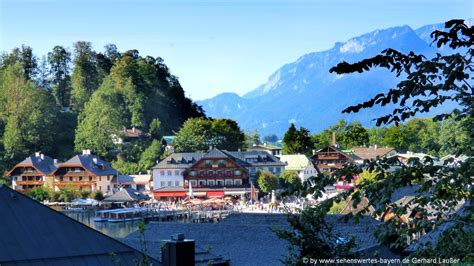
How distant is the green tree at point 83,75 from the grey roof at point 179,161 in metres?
21.8

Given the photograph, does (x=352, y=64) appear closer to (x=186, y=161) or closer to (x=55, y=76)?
(x=186, y=161)

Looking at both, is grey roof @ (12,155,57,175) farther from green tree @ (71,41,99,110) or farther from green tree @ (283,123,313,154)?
green tree @ (283,123,313,154)

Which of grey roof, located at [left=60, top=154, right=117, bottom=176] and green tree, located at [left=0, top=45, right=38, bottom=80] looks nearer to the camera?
grey roof, located at [left=60, top=154, right=117, bottom=176]

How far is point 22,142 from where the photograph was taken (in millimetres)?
72062

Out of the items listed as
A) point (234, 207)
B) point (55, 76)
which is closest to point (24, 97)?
point (55, 76)

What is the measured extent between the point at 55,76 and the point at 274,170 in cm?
3527

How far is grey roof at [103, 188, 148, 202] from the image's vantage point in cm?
6012

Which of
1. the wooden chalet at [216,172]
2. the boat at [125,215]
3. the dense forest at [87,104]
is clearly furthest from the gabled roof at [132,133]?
the boat at [125,215]

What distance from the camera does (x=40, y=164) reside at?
65938mm

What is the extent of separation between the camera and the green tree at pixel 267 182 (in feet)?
197

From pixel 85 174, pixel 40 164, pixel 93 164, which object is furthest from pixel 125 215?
pixel 40 164

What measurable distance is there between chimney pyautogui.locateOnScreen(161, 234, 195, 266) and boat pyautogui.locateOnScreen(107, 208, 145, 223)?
137 ft

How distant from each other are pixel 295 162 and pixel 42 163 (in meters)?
19.6

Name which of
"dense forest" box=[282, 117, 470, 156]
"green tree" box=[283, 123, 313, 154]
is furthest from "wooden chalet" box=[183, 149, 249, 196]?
→ "dense forest" box=[282, 117, 470, 156]
